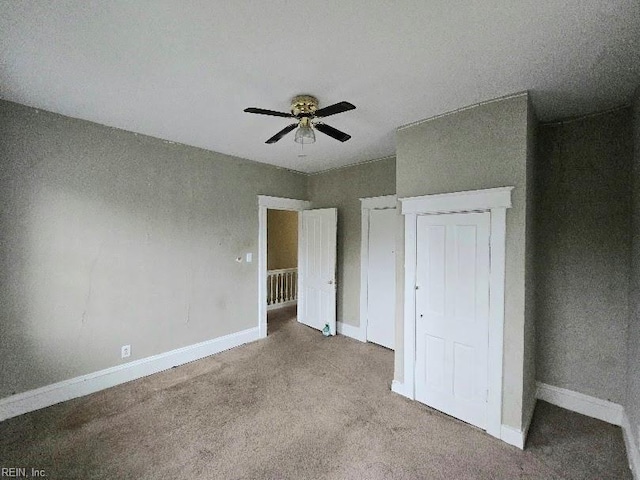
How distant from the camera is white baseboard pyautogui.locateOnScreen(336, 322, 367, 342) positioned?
4073 millimetres

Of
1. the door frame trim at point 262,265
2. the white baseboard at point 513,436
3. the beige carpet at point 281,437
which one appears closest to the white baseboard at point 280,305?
the door frame trim at point 262,265

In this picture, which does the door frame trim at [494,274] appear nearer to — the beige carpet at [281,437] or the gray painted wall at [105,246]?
the beige carpet at [281,437]

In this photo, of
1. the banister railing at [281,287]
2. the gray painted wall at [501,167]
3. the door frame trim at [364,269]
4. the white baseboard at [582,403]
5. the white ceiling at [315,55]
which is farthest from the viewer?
Result: the banister railing at [281,287]

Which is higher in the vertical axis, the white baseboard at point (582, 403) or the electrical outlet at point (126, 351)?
the electrical outlet at point (126, 351)

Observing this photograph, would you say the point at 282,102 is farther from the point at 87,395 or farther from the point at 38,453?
the point at 87,395

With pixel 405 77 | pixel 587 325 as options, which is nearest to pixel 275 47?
pixel 405 77

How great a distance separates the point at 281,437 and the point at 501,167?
2716mm

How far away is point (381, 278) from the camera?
12.7ft

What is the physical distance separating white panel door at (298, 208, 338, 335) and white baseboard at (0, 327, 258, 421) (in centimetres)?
128

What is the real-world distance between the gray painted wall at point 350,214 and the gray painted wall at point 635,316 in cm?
239

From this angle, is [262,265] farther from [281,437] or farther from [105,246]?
[281,437]

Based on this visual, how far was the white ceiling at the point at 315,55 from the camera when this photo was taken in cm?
132

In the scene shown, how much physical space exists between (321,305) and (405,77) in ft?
11.3

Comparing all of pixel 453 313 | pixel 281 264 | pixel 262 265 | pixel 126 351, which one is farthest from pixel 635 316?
pixel 281 264
